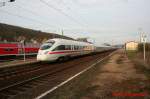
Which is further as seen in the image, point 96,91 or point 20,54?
point 20,54

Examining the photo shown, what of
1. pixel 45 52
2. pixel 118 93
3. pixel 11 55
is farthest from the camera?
pixel 11 55

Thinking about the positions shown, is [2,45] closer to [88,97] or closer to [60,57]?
[60,57]

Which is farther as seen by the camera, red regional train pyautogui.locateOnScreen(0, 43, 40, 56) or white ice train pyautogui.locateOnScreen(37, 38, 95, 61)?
red regional train pyautogui.locateOnScreen(0, 43, 40, 56)

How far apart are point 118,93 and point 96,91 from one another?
967 mm

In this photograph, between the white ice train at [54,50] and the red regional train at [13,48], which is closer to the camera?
the white ice train at [54,50]

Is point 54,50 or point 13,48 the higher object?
point 13,48

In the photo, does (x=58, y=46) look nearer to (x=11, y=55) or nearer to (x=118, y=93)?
(x=11, y=55)

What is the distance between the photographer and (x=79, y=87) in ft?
31.4

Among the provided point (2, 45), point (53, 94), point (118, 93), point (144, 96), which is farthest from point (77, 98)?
point (2, 45)

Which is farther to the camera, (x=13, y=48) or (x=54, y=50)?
(x=13, y=48)

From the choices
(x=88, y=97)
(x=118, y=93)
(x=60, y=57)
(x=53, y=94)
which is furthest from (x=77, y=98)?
(x=60, y=57)

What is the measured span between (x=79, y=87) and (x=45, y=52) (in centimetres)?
1320

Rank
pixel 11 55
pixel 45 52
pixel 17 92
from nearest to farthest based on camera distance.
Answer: pixel 17 92 → pixel 45 52 → pixel 11 55

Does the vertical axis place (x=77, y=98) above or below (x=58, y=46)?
below
